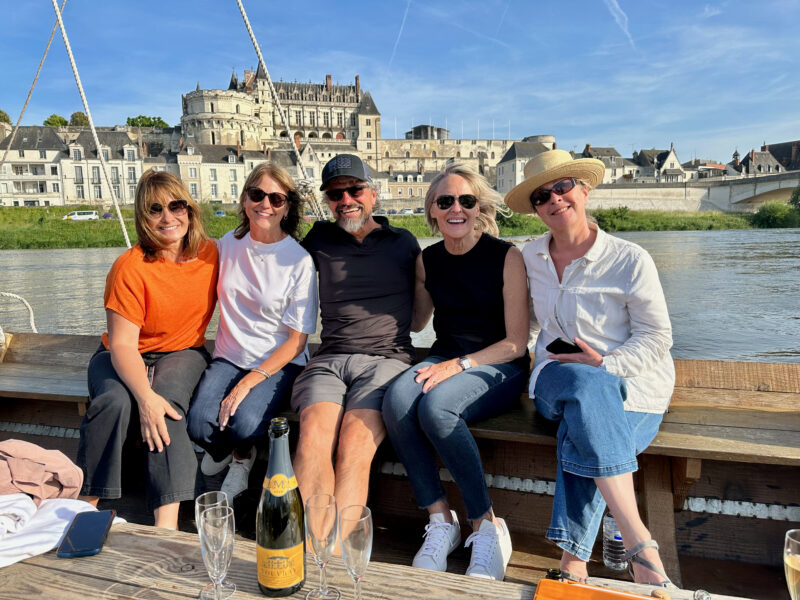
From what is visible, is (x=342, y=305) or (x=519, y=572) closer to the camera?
(x=519, y=572)

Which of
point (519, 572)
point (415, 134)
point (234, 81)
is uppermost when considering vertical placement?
point (234, 81)

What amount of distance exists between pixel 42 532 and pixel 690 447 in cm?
167

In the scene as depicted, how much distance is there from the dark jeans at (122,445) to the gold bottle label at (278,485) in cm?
86

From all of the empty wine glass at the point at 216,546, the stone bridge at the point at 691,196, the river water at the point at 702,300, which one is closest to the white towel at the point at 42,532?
the empty wine glass at the point at 216,546

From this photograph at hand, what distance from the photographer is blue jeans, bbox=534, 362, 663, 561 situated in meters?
1.55

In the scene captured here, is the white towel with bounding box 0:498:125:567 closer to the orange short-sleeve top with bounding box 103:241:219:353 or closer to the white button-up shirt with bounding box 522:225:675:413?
the orange short-sleeve top with bounding box 103:241:219:353

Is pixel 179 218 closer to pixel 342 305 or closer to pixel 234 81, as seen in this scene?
pixel 342 305

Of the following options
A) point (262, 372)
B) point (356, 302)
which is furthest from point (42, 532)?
point (356, 302)

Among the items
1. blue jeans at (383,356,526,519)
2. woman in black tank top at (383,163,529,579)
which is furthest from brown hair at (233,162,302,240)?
blue jeans at (383,356,526,519)

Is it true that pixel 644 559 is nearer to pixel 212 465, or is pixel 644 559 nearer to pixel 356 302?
pixel 356 302

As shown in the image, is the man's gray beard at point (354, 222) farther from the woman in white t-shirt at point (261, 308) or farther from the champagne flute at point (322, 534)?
the champagne flute at point (322, 534)

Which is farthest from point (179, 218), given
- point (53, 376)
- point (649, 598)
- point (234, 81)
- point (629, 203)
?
point (234, 81)

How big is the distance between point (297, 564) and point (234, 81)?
231 ft

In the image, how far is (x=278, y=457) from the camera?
3.80ft
